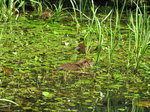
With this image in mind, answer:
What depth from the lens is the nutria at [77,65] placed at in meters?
2.94

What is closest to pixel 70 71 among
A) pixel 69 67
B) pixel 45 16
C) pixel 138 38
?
pixel 69 67

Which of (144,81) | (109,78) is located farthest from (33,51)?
(144,81)

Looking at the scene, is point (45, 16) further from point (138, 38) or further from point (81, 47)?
point (138, 38)

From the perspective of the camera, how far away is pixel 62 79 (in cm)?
273

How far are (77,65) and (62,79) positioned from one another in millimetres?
293

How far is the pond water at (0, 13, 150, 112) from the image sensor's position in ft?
7.53

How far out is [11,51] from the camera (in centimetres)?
335

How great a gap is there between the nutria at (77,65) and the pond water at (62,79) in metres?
0.05

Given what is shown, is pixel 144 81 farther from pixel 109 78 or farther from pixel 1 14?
pixel 1 14

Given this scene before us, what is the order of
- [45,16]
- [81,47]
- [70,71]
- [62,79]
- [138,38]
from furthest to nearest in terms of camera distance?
1. [45,16]
2. [81,47]
3. [138,38]
4. [70,71]
5. [62,79]

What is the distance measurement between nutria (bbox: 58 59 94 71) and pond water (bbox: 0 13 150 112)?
5 centimetres

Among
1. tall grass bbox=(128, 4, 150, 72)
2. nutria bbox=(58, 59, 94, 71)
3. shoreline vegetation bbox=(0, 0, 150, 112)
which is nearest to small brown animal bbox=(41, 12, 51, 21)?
shoreline vegetation bbox=(0, 0, 150, 112)

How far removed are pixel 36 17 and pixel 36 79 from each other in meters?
2.31

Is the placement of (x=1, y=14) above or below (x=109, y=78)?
above
